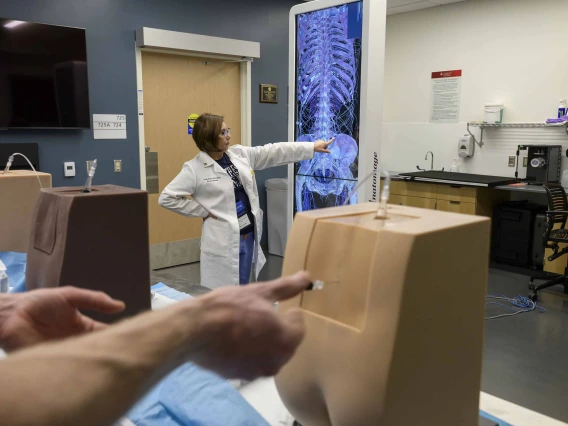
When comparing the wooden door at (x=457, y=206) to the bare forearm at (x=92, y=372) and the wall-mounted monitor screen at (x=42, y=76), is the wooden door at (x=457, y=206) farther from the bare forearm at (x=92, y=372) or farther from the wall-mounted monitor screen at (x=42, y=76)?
the bare forearm at (x=92, y=372)

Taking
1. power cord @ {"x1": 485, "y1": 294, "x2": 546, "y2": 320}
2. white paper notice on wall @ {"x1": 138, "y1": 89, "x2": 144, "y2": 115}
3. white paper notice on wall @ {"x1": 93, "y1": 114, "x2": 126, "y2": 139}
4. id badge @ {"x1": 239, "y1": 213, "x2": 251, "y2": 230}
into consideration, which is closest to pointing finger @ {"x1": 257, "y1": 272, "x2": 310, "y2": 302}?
id badge @ {"x1": 239, "y1": 213, "x2": 251, "y2": 230}

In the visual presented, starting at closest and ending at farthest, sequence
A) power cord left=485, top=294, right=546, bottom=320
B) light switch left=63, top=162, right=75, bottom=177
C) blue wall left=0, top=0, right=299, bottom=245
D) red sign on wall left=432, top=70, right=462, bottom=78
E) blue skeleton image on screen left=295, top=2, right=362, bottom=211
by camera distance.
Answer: blue skeleton image on screen left=295, top=2, right=362, bottom=211
power cord left=485, top=294, right=546, bottom=320
blue wall left=0, top=0, right=299, bottom=245
light switch left=63, top=162, right=75, bottom=177
red sign on wall left=432, top=70, right=462, bottom=78

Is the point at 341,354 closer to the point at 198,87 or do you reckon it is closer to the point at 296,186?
the point at 296,186

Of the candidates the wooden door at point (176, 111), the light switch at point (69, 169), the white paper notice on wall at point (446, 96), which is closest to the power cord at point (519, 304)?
the white paper notice on wall at point (446, 96)

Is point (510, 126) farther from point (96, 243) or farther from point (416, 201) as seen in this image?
point (96, 243)

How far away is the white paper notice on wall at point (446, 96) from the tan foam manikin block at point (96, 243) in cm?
457

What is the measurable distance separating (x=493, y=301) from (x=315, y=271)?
10.8ft

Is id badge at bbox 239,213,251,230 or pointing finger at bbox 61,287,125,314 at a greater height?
pointing finger at bbox 61,287,125,314

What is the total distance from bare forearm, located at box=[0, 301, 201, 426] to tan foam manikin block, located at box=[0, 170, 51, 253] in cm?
191

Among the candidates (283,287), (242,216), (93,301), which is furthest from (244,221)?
(283,287)

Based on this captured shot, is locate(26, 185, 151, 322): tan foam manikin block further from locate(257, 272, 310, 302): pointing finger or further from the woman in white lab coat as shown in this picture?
the woman in white lab coat

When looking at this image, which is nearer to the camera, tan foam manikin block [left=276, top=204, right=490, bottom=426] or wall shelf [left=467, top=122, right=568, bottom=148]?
tan foam manikin block [left=276, top=204, right=490, bottom=426]

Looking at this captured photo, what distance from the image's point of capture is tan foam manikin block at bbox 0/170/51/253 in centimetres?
222

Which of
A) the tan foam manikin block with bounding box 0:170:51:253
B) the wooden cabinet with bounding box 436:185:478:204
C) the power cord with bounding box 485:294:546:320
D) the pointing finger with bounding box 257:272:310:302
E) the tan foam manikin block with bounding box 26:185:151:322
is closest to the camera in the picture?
the pointing finger with bounding box 257:272:310:302
